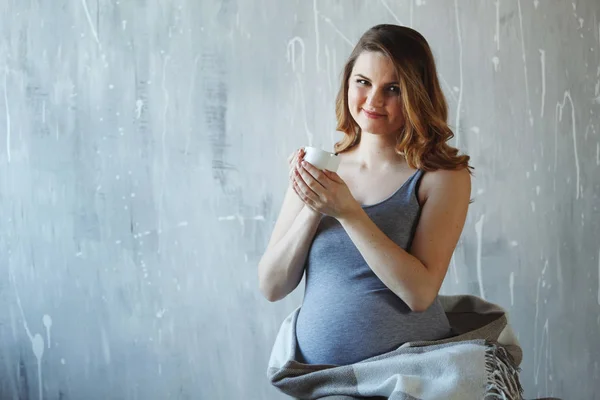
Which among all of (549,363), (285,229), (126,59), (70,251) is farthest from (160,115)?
(549,363)

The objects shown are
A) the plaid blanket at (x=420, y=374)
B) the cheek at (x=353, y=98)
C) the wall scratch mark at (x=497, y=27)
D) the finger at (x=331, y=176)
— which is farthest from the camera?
the wall scratch mark at (x=497, y=27)

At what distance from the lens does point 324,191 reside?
1151 millimetres

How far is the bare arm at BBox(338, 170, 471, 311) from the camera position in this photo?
1.16m

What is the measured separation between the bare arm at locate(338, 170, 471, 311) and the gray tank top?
30 mm

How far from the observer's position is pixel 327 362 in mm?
1209

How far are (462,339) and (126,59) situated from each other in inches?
42.7

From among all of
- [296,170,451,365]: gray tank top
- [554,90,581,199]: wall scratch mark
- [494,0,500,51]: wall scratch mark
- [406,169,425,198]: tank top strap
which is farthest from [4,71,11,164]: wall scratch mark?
[554,90,581,199]: wall scratch mark

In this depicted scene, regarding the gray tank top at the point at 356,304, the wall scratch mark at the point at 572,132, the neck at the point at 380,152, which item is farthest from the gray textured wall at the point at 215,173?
the gray tank top at the point at 356,304

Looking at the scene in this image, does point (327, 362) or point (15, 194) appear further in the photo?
point (15, 194)

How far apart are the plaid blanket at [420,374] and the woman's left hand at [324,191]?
24cm

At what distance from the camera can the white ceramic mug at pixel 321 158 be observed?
1154 millimetres

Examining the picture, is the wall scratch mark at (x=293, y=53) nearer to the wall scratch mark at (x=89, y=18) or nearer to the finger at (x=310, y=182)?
the wall scratch mark at (x=89, y=18)

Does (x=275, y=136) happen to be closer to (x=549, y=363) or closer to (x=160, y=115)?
(x=160, y=115)

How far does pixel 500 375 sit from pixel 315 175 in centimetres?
42
